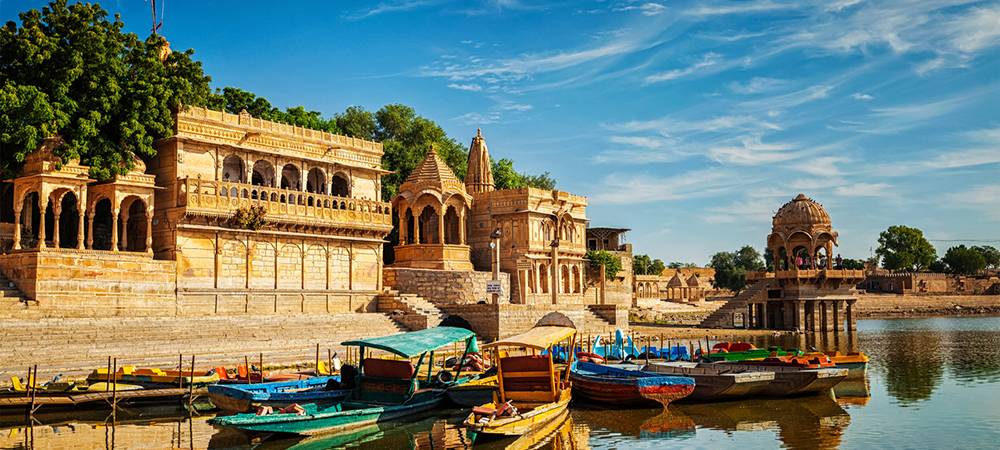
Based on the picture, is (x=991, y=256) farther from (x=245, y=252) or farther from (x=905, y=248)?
(x=245, y=252)

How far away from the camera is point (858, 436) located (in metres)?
19.1

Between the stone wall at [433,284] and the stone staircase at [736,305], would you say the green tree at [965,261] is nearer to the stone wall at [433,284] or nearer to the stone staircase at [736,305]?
the stone staircase at [736,305]

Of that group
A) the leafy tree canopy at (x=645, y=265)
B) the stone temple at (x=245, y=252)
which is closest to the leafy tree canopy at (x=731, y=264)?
the leafy tree canopy at (x=645, y=265)

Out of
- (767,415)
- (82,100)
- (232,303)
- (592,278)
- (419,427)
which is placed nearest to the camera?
(419,427)

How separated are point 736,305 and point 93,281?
40.0m

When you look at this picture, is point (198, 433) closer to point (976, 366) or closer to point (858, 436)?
point (858, 436)

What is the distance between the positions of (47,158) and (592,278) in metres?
41.5

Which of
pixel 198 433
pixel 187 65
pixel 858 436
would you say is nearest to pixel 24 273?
pixel 187 65

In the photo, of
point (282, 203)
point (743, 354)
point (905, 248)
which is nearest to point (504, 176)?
point (282, 203)

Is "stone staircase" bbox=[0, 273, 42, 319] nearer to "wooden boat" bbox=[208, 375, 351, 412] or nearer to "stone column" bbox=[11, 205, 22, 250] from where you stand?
"stone column" bbox=[11, 205, 22, 250]

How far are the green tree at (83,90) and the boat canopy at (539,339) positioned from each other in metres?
18.4

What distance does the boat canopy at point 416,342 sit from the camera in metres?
20.8

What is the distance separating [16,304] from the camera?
90.8 feet

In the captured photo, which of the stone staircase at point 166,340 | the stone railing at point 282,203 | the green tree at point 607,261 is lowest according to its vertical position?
the stone staircase at point 166,340
